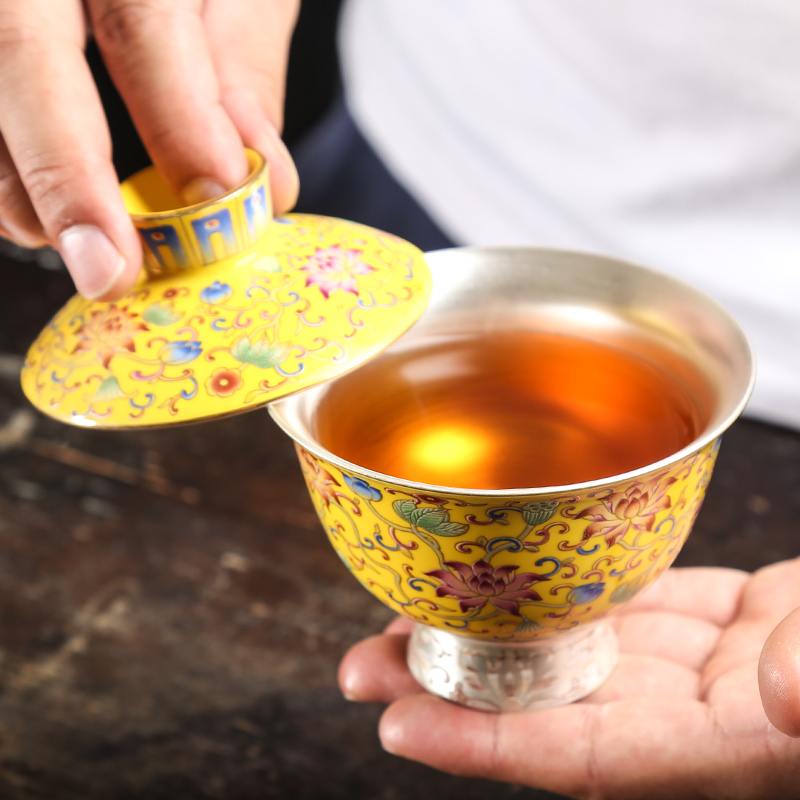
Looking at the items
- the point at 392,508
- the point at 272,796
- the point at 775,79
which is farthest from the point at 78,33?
the point at 775,79

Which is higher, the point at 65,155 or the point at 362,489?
the point at 65,155

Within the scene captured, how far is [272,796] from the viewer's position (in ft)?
2.48

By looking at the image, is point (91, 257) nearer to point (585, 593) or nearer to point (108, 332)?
point (108, 332)

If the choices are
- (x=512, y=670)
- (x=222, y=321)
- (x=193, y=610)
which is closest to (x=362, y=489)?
(x=222, y=321)

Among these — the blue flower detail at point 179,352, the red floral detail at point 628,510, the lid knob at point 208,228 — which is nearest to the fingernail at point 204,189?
the lid knob at point 208,228

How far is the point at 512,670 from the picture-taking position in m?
0.72

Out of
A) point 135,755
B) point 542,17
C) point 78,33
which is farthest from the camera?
point 542,17

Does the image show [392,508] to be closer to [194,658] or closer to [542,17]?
[194,658]

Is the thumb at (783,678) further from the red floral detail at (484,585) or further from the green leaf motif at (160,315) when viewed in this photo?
the green leaf motif at (160,315)

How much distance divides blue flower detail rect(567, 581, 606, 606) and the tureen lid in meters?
0.22

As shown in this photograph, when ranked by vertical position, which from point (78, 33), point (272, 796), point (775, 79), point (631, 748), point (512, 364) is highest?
point (78, 33)

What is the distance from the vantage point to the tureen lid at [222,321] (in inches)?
22.2

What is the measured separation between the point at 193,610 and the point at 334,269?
18.3 inches

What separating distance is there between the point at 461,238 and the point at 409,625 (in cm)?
78
